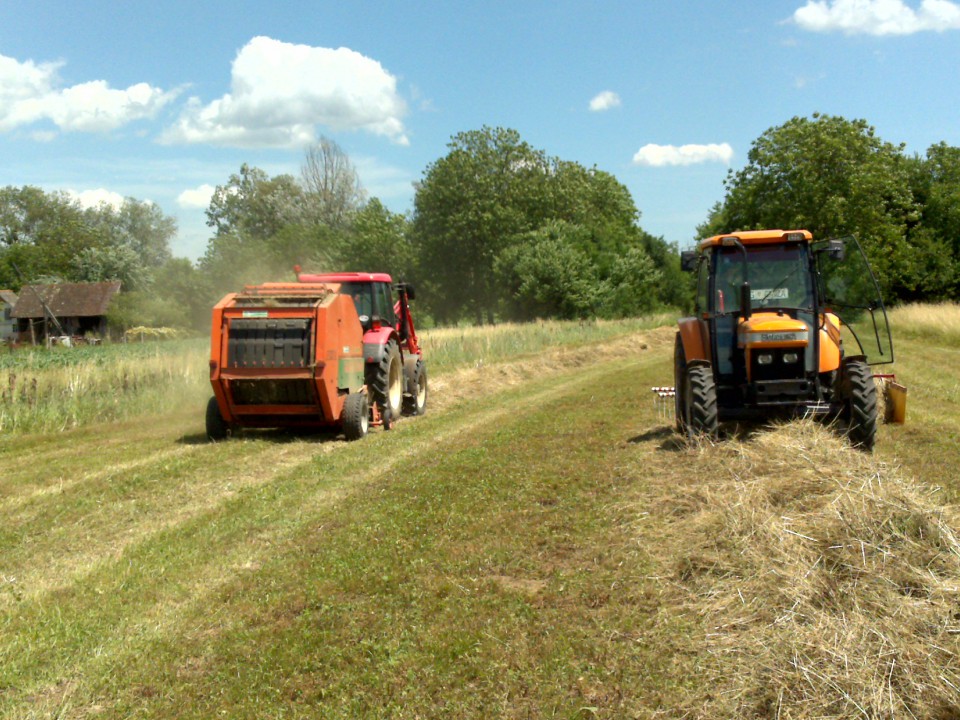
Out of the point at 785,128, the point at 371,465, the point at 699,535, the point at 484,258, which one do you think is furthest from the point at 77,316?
the point at 699,535

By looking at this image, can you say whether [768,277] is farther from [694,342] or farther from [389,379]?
[389,379]

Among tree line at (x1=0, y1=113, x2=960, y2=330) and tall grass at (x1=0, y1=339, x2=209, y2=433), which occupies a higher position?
tree line at (x1=0, y1=113, x2=960, y2=330)

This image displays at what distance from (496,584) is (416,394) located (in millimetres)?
9732

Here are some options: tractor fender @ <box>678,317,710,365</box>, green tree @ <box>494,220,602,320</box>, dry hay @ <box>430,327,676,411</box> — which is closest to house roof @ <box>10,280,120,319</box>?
green tree @ <box>494,220,602,320</box>

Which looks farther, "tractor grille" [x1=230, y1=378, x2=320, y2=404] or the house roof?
the house roof

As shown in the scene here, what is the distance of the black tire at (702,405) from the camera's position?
30.2 feet

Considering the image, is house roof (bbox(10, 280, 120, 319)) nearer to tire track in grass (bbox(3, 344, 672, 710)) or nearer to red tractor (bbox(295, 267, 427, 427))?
red tractor (bbox(295, 267, 427, 427))

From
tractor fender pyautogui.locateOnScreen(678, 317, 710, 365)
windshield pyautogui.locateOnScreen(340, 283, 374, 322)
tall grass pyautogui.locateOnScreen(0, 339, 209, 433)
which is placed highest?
windshield pyautogui.locateOnScreen(340, 283, 374, 322)

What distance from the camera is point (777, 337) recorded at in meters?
9.27

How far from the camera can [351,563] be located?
6250 millimetres

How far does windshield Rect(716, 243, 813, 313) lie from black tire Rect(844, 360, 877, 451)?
1.10 m

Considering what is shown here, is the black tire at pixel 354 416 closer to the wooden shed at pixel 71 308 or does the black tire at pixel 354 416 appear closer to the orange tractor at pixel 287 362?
the orange tractor at pixel 287 362

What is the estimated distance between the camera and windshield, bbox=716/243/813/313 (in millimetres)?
9938

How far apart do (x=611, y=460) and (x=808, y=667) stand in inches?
225
